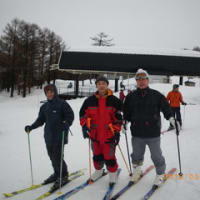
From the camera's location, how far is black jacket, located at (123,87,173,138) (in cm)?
254

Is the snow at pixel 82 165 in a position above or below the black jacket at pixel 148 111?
below

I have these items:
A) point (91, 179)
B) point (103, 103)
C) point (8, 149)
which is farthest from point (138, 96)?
point (8, 149)

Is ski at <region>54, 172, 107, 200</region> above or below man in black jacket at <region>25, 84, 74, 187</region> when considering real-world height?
below

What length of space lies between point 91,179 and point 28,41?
24.7 metres

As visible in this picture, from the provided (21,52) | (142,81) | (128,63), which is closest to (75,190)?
(142,81)

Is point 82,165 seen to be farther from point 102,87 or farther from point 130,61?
point 130,61

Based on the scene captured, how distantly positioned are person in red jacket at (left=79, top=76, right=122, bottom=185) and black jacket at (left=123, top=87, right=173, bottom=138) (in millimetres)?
301

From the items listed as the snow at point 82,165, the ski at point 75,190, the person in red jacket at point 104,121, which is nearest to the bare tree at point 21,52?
the snow at point 82,165

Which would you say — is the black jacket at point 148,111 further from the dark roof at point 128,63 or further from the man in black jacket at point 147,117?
the dark roof at point 128,63

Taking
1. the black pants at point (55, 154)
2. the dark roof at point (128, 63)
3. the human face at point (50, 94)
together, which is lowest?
the black pants at point (55, 154)

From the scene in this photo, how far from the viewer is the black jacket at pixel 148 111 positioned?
2545 mm

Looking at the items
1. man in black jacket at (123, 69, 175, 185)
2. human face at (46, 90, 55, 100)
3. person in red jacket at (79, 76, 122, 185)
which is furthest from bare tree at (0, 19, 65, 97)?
man in black jacket at (123, 69, 175, 185)

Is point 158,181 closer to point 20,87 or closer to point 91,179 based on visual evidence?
point 91,179

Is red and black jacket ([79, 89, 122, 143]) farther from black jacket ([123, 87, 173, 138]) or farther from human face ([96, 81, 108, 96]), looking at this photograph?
black jacket ([123, 87, 173, 138])
